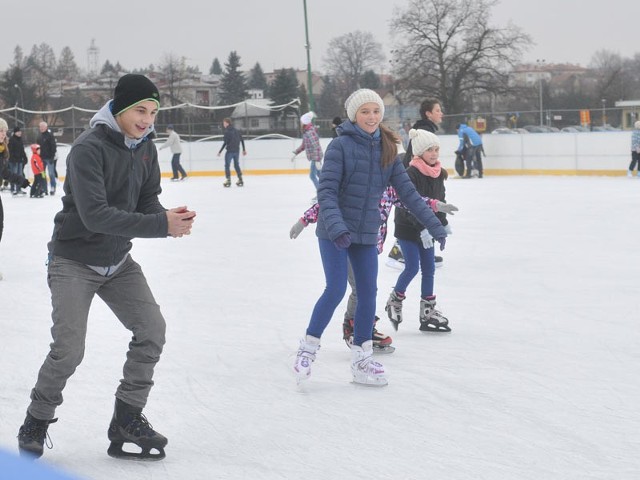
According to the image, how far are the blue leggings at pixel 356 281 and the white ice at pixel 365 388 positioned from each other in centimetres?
29

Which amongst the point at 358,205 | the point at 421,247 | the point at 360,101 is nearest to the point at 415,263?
the point at 421,247

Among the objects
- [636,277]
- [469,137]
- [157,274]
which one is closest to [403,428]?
[636,277]

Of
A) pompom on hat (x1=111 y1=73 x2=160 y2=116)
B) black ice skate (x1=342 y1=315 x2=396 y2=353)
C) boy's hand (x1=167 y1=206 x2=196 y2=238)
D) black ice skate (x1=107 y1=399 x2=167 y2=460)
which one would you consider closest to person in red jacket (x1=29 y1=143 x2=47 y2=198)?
black ice skate (x1=342 y1=315 x2=396 y2=353)

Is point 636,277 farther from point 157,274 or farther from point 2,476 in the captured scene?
point 2,476

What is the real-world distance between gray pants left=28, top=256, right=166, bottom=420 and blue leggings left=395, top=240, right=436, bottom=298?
2203mm

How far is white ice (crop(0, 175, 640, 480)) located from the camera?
3.15 meters

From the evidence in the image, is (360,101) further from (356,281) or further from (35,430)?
(35,430)

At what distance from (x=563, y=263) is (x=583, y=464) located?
4864mm

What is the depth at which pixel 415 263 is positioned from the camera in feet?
16.9

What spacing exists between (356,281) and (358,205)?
13.2 inches

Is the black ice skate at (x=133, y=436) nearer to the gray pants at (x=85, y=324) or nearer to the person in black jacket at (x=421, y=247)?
the gray pants at (x=85, y=324)

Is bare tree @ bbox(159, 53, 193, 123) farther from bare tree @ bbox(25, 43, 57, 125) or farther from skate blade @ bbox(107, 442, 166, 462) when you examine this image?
skate blade @ bbox(107, 442, 166, 462)

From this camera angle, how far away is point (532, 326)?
5.34 m

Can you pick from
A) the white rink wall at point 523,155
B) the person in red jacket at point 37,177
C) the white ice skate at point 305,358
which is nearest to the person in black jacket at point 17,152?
the person in red jacket at point 37,177
